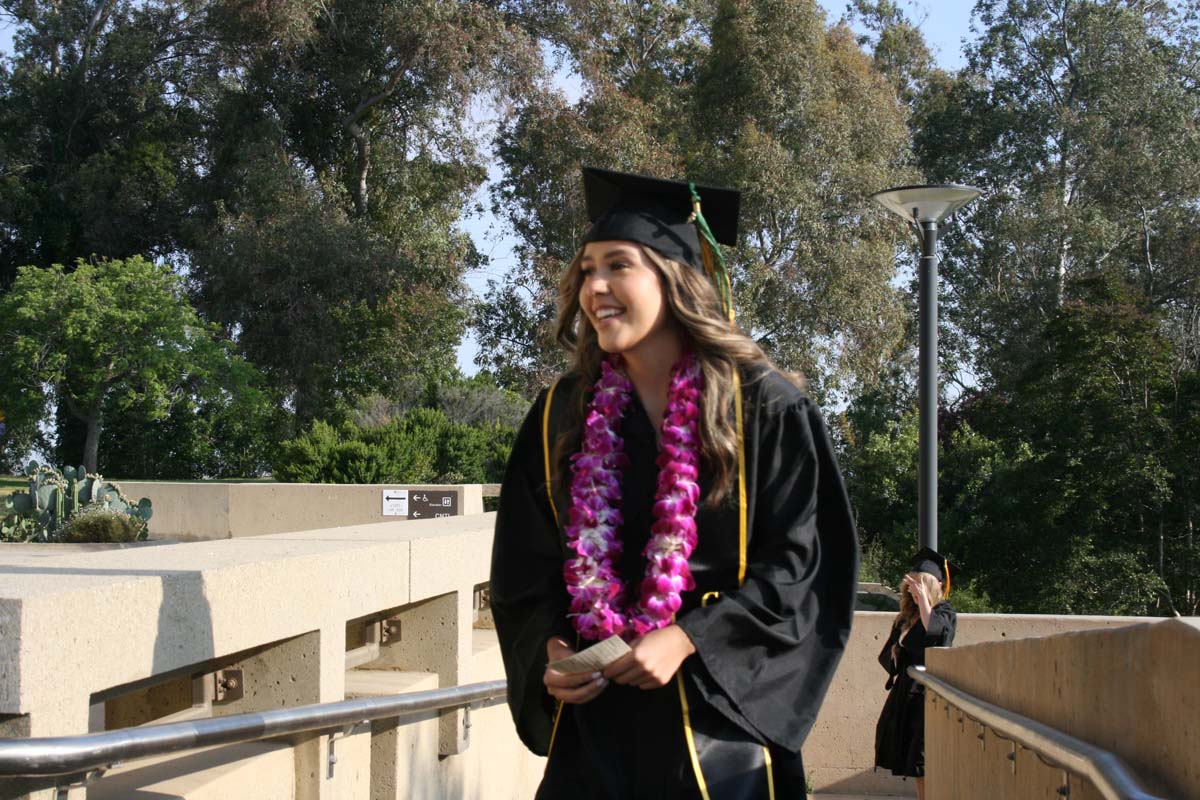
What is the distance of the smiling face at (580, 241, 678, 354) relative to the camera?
2.69m

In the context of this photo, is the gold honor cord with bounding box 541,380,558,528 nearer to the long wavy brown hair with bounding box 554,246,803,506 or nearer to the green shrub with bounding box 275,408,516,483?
the long wavy brown hair with bounding box 554,246,803,506

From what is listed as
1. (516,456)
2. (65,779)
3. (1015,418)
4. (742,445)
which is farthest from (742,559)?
(1015,418)

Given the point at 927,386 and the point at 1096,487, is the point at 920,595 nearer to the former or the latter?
the point at 927,386

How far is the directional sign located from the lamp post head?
7313 millimetres

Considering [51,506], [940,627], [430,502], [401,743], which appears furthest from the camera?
[430,502]

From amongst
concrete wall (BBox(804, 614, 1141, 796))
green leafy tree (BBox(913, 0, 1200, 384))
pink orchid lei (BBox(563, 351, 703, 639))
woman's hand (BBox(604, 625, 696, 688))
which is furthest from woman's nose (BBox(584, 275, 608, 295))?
green leafy tree (BBox(913, 0, 1200, 384))

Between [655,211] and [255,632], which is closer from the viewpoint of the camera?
[655,211]

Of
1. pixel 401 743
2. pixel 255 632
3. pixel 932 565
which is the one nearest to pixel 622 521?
pixel 255 632

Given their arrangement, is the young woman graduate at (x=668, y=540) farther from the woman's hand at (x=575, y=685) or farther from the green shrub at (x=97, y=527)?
the green shrub at (x=97, y=527)

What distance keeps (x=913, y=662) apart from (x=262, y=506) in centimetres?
1075

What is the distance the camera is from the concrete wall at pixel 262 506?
1642 centimetres

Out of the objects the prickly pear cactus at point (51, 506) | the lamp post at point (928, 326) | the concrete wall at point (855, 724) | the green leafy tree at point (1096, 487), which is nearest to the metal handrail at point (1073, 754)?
the lamp post at point (928, 326)

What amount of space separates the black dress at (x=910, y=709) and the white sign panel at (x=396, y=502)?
8.64 m

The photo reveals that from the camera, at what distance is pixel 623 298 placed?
2.69 metres
